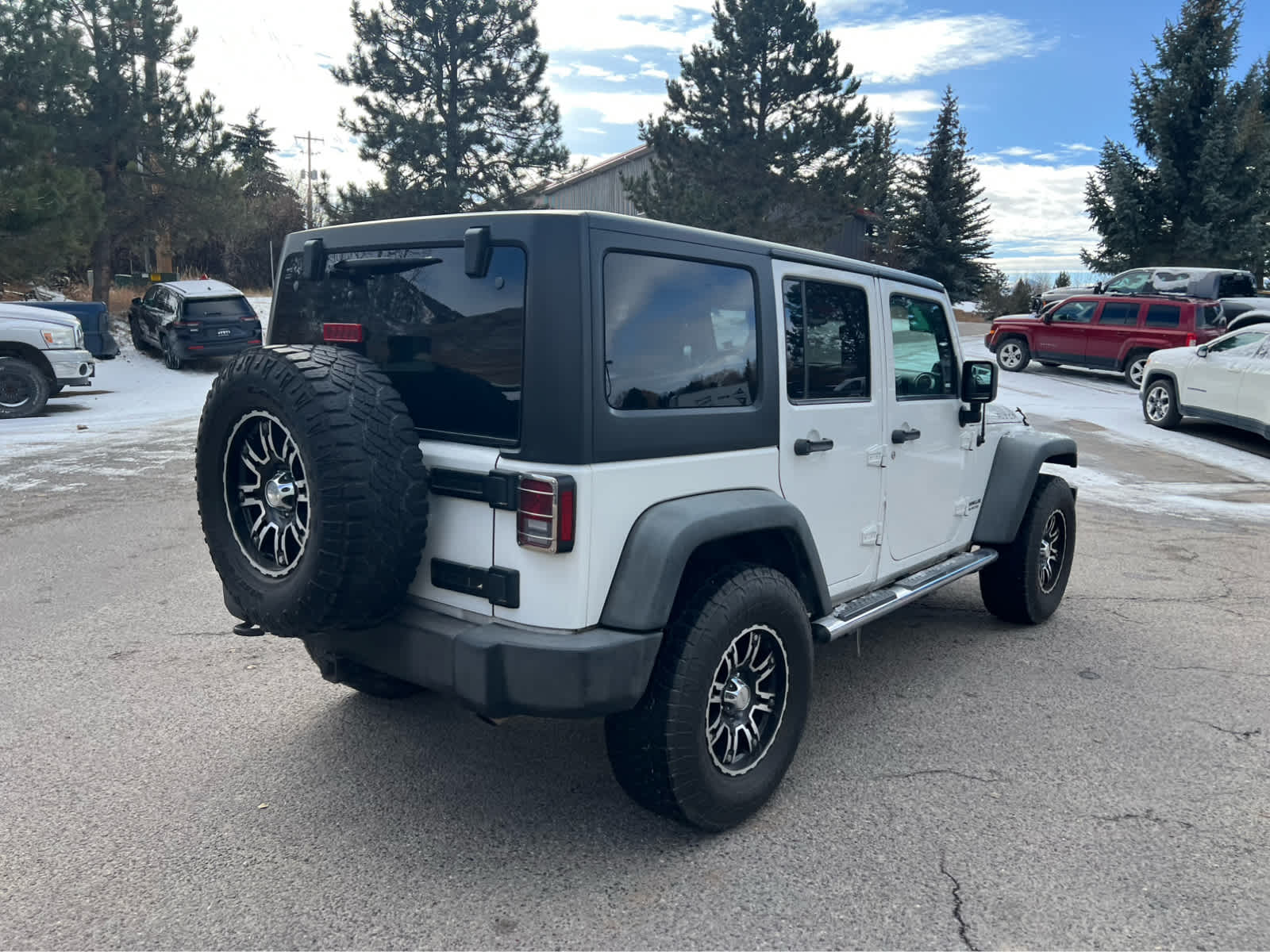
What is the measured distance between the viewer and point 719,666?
10.2 ft

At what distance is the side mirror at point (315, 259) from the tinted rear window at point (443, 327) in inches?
0.8

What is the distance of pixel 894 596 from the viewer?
162 inches

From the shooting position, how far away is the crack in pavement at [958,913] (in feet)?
8.68

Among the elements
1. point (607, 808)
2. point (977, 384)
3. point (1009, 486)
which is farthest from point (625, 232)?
point (1009, 486)

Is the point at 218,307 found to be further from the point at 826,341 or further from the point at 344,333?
the point at 826,341

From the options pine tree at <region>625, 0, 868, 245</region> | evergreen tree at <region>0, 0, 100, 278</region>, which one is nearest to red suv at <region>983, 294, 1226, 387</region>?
pine tree at <region>625, 0, 868, 245</region>

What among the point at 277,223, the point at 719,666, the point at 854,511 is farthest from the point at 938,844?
the point at 277,223

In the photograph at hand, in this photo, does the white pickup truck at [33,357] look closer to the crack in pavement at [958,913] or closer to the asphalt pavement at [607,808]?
the asphalt pavement at [607,808]

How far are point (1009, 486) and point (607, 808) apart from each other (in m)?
2.96

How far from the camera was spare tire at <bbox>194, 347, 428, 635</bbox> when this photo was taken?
2.76 m

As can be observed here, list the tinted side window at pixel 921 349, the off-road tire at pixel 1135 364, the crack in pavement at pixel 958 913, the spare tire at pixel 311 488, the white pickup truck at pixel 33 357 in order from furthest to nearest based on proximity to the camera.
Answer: the off-road tire at pixel 1135 364
the white pickup truck at pixel 33 357
the tinted side window at pixel 921 349
the spare tire at pixel 311 488
the crack in pavement at pixel 958 913

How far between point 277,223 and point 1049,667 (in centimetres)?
4467

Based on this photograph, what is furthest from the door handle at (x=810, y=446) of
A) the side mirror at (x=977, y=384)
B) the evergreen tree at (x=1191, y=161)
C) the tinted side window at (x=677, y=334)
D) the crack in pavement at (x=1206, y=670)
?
the evergreen tree at (x=1191, y=161)

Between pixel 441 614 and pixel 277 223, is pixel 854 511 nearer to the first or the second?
pixel 441 614
